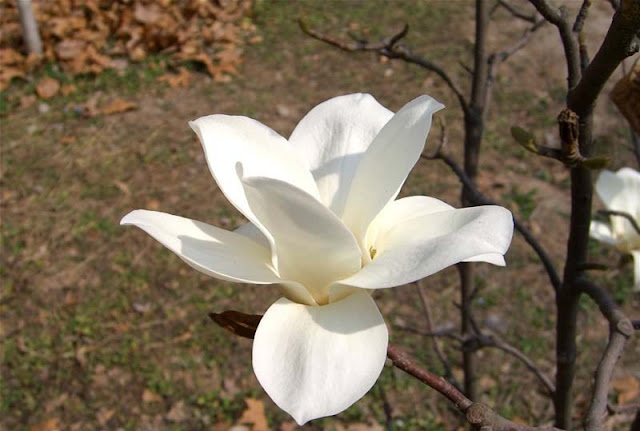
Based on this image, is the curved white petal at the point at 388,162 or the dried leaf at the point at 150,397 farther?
the dried leaf at the point at 150,397

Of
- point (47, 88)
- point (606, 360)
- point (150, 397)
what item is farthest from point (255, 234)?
point (47, 88)

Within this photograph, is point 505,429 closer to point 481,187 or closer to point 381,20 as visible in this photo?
point 481,187

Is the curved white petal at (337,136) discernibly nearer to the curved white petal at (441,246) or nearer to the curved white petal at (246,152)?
the curved white petal at (246,152)

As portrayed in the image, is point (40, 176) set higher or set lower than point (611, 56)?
lower

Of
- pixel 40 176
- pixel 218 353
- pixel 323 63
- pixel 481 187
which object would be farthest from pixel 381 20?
pixel 218 353

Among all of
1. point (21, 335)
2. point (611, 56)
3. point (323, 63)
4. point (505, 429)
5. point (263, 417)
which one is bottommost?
point (21, 335)

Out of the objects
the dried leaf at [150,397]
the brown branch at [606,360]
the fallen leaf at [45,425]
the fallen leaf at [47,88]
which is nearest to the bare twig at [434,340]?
the brown branch at [606,360]

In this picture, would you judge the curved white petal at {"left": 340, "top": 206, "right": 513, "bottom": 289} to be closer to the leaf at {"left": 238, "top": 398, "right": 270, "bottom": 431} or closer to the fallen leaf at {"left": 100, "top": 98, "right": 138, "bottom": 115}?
the leaf at {"left": 238, "top": 398, "right": 270, "bottom": 431}
